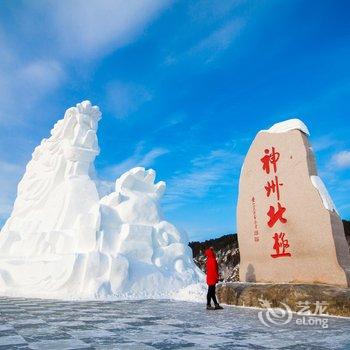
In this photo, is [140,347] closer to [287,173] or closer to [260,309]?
[260,309]

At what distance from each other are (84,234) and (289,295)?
28.0ft

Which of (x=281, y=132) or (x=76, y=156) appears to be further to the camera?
(x=76, y=156)

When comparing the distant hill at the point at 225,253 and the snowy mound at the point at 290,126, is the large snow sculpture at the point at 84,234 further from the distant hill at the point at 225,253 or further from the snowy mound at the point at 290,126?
the distant hill at the point at 225,253

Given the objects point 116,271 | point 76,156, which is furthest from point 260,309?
point 76,156

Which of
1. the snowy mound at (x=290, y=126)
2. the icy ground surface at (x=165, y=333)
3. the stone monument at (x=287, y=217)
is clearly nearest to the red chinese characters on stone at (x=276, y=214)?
the stone monument at (x=287, y=217)

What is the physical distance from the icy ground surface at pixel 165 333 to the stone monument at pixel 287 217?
1.43 metres

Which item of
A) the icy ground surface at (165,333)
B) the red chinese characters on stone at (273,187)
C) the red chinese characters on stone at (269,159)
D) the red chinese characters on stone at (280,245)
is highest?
the red chinese characters on stone at (269,159)

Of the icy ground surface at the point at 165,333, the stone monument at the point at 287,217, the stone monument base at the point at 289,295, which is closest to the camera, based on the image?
the icy ground surface at the point at 165,333

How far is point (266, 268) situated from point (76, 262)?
6.86 m

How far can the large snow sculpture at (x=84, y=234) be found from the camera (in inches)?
520

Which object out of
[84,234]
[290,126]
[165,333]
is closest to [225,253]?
[84,234]

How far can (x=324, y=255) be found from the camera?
7234mm

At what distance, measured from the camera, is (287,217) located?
798 cm

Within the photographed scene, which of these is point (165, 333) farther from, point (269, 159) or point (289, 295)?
point (269, 159)
